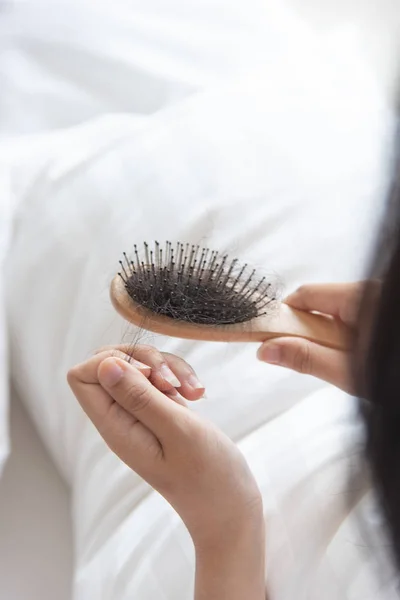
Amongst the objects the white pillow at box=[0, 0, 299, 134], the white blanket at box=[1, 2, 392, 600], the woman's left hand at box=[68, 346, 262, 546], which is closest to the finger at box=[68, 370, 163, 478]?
the woman's left hand at box=[68, 346, 262, 546]

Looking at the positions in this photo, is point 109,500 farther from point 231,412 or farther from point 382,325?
point 382,325

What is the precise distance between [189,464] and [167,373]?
7cm

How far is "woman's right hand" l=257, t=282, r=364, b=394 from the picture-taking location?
0.57m

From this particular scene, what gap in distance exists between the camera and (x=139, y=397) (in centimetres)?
47

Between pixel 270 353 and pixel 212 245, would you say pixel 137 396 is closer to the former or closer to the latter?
pixel 270 353

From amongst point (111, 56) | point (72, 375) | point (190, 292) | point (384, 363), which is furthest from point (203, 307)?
point (111, 56)

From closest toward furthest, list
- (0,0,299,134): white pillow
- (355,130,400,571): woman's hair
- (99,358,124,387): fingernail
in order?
(355,130,400,571): woman's hair < (99,358,124,387): fingernail < (0,0,299,134): white pillow

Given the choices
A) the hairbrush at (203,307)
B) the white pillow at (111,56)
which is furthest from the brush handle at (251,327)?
the white pillow at (111,56)

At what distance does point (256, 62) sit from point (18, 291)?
1.42ft

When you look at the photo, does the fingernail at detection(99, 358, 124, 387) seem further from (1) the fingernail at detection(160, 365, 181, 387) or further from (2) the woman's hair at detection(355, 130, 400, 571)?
(2) the woman's hair at detection(355, 130, 400, 571)

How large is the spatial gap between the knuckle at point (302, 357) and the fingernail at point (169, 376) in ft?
0.36

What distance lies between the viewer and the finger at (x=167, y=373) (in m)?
0.52

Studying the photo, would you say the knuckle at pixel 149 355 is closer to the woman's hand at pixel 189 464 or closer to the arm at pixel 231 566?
the woman's hand at pixel 189 464

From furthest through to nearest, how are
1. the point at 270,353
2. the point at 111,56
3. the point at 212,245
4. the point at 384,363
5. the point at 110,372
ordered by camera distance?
the point at 111,56 → the point at 212,245 → the point at 270,353 → the point at 110,372 → the point at 384,363
